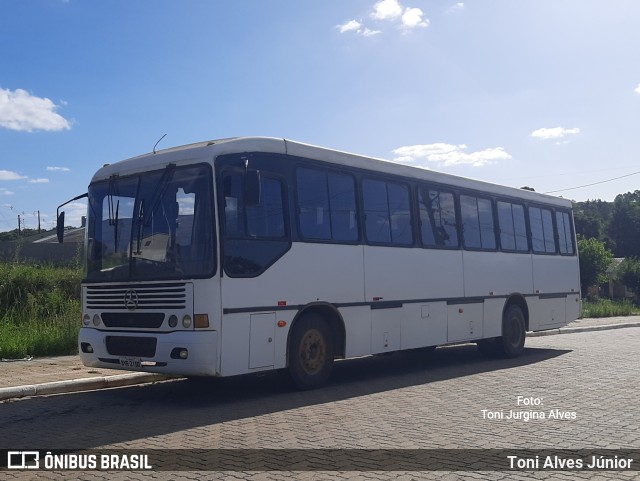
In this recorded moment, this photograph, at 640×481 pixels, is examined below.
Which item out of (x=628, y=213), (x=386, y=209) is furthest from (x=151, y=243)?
(x=628, y=213)

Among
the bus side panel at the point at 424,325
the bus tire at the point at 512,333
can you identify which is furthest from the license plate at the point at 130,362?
the bus tire at the point at 512,333

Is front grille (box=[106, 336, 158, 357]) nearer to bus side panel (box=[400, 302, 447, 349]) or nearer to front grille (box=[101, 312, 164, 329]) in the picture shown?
front grille (box=[101, 312, 164, 329])

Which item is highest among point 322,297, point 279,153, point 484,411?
point 279,153

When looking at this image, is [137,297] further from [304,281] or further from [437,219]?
[437,219]

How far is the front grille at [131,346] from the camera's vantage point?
967 centimetres

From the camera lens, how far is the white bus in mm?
9570

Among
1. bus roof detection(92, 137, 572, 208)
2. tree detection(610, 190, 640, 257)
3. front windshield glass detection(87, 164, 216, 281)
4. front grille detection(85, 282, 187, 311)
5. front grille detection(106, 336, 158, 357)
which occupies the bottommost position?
front grille detection(106, 336, 158, 357)

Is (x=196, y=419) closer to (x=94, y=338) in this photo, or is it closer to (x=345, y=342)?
(x=94, y=338)

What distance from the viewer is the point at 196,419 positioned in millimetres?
8758

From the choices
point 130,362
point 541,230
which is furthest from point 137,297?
point 541,230

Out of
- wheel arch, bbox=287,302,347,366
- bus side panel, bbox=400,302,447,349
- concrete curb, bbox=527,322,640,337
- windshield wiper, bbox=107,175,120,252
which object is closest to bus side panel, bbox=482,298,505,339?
bus side panel, bbox=400,302,447,349

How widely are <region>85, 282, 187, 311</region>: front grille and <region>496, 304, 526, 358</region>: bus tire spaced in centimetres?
861

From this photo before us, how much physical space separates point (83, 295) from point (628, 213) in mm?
91696

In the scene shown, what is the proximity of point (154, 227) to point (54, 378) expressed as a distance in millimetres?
3436
